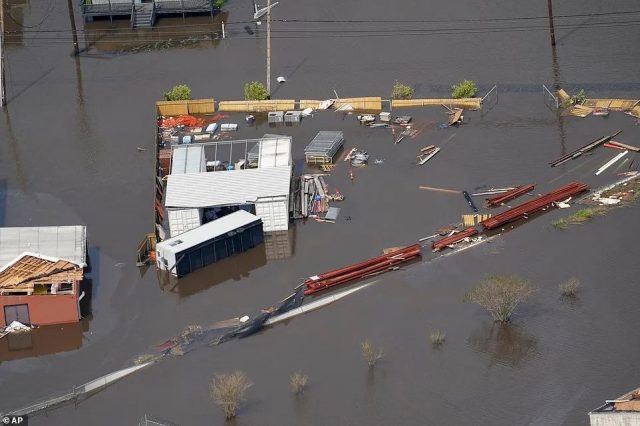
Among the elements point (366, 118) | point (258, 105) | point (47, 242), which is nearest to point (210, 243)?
point (47, 242)

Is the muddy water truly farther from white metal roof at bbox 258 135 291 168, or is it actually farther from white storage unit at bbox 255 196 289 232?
white metal roof at bbox 258 135 291 168

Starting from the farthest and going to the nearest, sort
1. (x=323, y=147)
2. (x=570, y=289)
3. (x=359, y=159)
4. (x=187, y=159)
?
(x=323, y=147)
(x=359, y=159)
(x=187, y=159)
(x=570, y=289)

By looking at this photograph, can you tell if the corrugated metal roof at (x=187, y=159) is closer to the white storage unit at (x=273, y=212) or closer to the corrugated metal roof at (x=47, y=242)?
the white storage unit at (x=273, y=212)

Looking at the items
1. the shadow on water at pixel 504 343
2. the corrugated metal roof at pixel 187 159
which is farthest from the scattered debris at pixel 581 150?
the corrugated metal roof at pixel 187 159

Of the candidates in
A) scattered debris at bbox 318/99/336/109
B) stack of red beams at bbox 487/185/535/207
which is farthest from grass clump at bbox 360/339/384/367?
scattered debris at bbox 318/99/336/109

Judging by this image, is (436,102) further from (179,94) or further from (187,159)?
(187,159)

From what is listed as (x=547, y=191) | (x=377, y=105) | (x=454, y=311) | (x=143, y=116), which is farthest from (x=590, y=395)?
(x=143, y=116)
